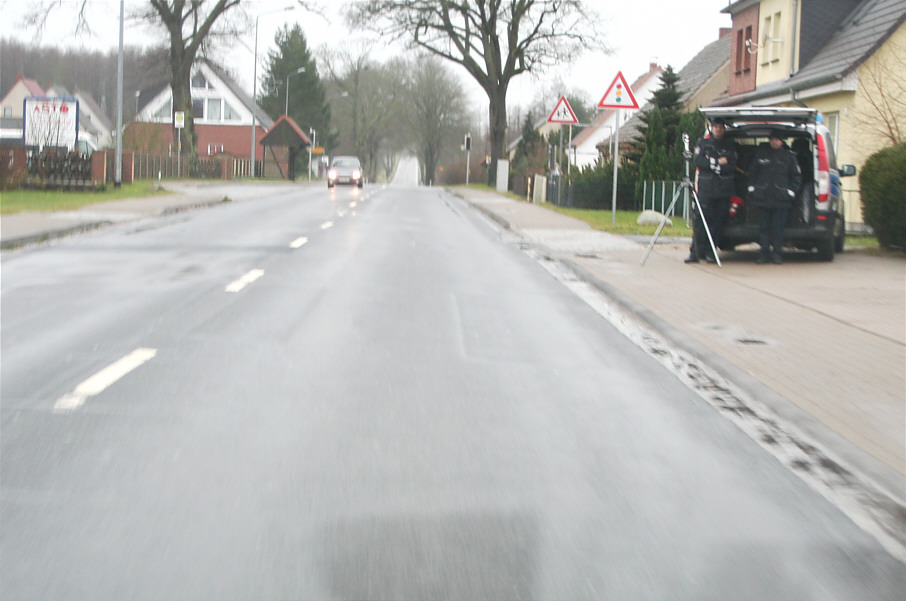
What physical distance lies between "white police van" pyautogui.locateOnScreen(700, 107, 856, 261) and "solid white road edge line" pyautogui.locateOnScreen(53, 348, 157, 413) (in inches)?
373

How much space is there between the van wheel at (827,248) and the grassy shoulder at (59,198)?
14.5 metres

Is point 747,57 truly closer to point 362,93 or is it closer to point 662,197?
point 662,197

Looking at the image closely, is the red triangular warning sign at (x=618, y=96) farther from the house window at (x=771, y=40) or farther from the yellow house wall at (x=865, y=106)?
the house window at (x=771, y=40)

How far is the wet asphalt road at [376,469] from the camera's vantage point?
12.4 feet

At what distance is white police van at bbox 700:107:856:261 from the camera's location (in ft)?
49.0

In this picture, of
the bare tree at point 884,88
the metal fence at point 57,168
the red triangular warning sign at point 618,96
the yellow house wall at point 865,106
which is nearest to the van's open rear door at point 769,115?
the red triangular warning sign at point 618,96

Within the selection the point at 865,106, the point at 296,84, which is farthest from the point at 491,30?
the point at 296,84

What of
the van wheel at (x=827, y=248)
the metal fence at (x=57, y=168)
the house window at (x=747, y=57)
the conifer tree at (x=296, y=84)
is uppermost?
the conifer tree at (x=296, y=84)

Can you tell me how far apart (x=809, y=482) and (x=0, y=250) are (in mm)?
12561

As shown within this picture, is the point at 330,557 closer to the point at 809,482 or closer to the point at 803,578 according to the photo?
the point at 803,578

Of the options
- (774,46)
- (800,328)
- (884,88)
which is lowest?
(800,328)

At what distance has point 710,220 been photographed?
15711mm

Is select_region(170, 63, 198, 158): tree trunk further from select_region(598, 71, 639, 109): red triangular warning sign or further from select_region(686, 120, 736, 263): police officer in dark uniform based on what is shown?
select_region(686, 120, 736, 263): police officer in dark uniform

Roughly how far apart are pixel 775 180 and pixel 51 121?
893 inches
